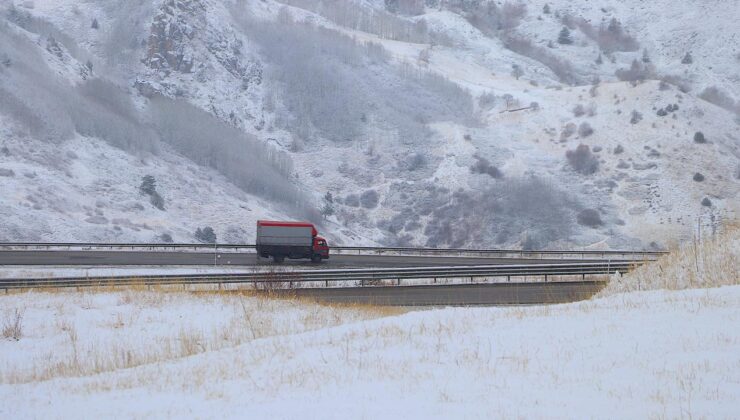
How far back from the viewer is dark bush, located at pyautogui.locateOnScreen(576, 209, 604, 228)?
270ft

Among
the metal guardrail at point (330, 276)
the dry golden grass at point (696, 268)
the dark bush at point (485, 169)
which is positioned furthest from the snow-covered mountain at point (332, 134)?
the dry golden grass at point (696, 268)

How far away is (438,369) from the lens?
32.5 feet

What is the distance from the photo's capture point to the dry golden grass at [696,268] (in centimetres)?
1802

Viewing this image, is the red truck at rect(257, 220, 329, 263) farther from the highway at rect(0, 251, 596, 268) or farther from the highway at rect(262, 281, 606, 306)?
the highway at rect(262, 281, 606, 306)

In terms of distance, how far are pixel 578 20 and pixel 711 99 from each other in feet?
177

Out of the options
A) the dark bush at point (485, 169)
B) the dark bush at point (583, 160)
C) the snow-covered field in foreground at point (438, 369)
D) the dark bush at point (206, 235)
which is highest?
the dark bush at point (583, 160)

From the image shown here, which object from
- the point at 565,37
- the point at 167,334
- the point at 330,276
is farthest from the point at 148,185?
the point at 565,37

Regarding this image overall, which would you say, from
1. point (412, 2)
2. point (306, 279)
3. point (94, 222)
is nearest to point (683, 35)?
point (412, 2)

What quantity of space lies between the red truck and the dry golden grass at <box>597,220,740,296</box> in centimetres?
2168

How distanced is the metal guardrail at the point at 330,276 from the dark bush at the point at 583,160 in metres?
64.6

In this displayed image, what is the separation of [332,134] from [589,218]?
126 feet

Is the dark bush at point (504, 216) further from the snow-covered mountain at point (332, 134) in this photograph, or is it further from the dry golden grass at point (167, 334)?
the dry golden grass at point (167, 334)

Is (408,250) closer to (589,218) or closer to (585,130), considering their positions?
(589,218)

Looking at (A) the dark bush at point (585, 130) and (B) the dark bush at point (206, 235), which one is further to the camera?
(A) the dark bush at point (585, 130)
